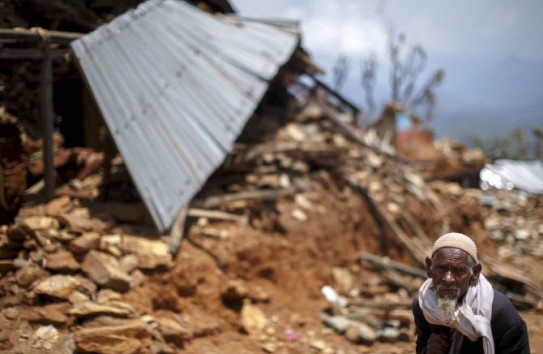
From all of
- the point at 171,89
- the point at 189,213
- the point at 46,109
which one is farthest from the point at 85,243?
the point at 171,89

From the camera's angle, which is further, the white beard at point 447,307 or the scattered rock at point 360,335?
the scattered rock at point 360,335

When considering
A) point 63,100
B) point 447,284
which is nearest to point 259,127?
point 63,100

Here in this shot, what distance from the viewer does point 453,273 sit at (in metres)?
1.86

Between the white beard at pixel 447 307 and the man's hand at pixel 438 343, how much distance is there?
141 mm

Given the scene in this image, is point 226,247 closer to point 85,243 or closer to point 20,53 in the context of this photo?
point 85,243

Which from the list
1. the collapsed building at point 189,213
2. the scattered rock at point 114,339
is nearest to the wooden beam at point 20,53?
the collapsed building at point 189,213

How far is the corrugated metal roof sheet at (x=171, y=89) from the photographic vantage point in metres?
4.93

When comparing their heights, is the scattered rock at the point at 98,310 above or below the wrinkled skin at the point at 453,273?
below

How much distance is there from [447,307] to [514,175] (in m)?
17.2

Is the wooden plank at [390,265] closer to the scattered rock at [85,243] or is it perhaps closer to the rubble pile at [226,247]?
the rubble pile at [226,247]

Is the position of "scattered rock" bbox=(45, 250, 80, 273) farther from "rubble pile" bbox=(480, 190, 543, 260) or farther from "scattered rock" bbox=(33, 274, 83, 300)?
"rubble pile" bbox=(480, 190, 543, 260)

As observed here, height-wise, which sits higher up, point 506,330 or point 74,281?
point 506,330

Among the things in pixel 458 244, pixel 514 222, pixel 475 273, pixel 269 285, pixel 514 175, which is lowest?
pixel 514 222

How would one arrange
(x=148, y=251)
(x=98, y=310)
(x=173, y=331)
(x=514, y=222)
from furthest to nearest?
(x=514, y=222) → (x=148, y=251) → (x=173, y=331) → (x=98, y=310)
